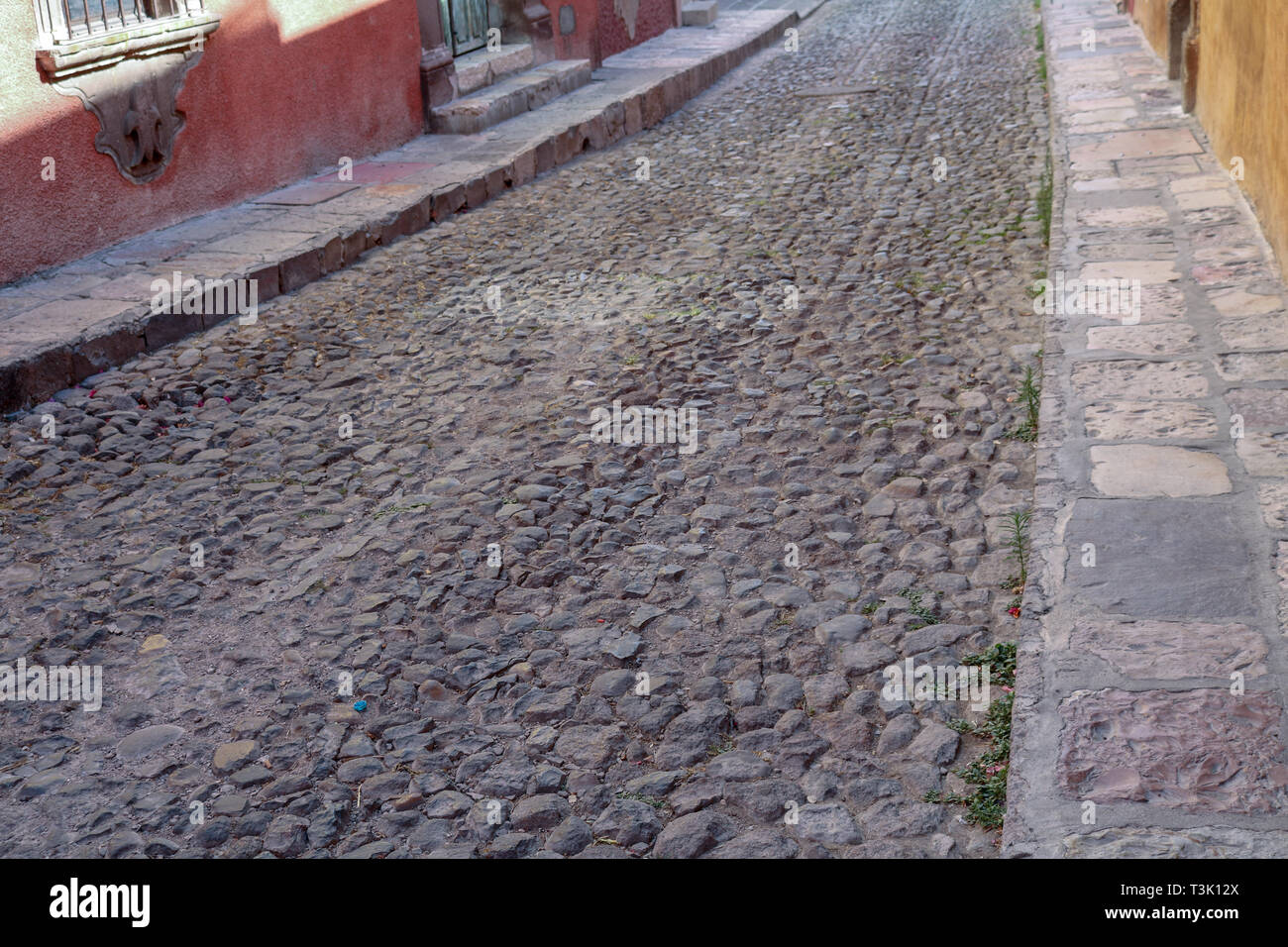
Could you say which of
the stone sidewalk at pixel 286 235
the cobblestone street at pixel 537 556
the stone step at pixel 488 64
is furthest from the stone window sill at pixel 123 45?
the stone step at pixel 488 64

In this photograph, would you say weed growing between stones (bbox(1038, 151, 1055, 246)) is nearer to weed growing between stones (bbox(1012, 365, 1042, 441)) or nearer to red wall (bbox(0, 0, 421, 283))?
weed growing between stones (bbox(1012, 365, 1042, 441))

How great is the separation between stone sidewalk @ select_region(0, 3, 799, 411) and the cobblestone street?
0.17m

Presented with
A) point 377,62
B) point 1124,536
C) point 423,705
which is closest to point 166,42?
point 377,62

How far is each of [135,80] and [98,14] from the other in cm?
38

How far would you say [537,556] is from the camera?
375 centimetres

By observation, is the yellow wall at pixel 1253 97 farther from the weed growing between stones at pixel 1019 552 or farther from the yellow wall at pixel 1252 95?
the weed growing between stones at pixel 1019 552

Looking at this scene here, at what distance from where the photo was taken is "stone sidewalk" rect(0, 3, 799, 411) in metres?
5.46

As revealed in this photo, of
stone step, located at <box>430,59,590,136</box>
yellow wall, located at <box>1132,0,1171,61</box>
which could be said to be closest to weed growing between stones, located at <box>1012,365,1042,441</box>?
A: stone step, located at <box>430,59,590,136</box>

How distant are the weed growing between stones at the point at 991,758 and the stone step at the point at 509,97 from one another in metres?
7.72

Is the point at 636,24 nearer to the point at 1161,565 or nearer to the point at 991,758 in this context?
the point at 1161,565

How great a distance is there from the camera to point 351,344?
5762 mm

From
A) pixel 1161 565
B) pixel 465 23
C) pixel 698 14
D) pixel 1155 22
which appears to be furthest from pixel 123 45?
pixel 698 14
